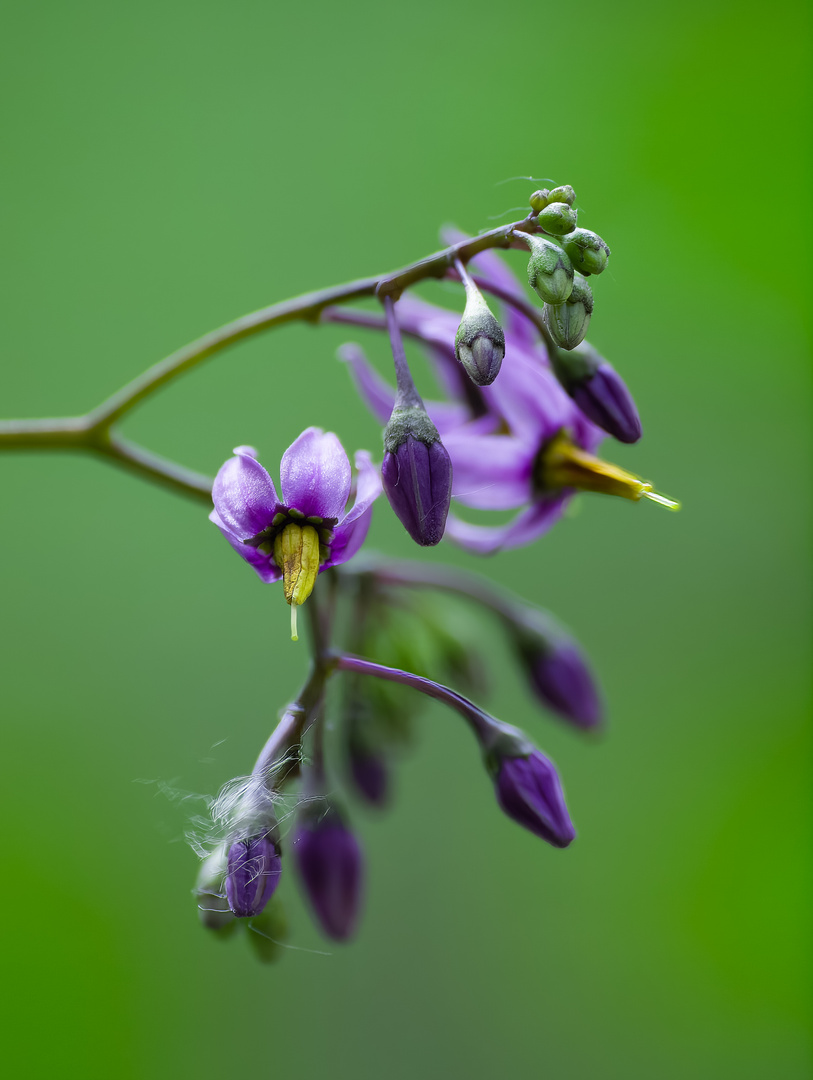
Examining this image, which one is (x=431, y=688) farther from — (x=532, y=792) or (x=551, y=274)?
(x=551, y=274)

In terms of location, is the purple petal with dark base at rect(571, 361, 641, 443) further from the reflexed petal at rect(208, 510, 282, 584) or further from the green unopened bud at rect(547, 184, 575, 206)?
the reflexed petal at rect(208, 510, 282, 584)

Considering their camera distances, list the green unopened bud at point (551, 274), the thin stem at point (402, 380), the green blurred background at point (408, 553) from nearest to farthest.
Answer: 1. the green unopened bud at point (551, 274)
2. the thin stem at point (402, 380)
3. the green blurred background at point (408, 553)

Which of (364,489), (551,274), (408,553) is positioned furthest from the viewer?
(408,553)

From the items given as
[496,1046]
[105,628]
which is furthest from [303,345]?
[496,1046]

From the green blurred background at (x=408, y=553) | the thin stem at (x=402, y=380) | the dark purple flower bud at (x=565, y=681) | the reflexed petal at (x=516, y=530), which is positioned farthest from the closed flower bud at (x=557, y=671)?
the green blurred background at (x=408, y=553)

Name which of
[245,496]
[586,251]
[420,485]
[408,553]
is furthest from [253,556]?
[408,553]

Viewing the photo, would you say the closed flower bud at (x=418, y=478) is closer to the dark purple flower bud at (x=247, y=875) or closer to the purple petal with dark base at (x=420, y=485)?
the purple petal with dark base at (x=420, y=485)
